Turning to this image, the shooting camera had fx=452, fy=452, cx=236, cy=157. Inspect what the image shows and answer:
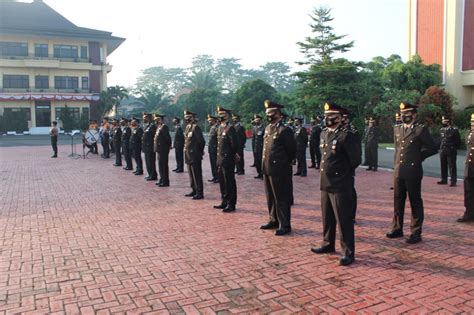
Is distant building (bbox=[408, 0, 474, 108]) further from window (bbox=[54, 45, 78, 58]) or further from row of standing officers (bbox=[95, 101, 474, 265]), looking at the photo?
window (bbox=[54, 45, 78, 58])

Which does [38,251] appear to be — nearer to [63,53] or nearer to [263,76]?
[63,53]

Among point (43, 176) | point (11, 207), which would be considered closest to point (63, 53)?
point (43, 176)

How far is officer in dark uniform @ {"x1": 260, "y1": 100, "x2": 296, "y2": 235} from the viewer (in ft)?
20.2

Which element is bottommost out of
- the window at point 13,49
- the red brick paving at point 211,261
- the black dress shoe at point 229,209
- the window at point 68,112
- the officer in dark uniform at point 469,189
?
the red brick paving at point 211,261

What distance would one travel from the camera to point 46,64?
137 ft

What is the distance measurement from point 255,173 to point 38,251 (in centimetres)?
820

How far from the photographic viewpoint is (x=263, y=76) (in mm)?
76125

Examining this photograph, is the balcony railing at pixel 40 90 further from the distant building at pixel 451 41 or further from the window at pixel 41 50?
the distant building at pixel 451 41

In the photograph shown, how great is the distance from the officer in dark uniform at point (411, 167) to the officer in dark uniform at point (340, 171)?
1163mm

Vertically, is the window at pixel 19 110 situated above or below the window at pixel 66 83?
below

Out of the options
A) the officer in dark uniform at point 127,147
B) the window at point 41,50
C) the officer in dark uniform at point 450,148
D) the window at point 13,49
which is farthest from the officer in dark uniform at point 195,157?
the window at point 13,49

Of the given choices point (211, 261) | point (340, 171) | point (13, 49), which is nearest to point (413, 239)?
point (340, 171)

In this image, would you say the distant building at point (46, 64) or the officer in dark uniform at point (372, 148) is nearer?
the officer in dark uniform at point (372, 148)

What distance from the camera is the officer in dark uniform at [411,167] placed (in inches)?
227
